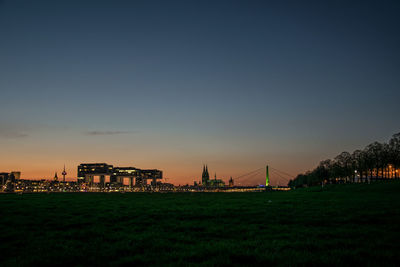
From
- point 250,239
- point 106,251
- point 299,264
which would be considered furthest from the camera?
point 250,239

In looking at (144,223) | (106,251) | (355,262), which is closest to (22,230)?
(144,223)

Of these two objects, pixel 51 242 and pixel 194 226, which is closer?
pixel 51 242

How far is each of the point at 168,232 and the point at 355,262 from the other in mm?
7885

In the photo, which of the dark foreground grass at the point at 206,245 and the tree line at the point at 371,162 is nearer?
the dark foreground grass at the point at 206,245

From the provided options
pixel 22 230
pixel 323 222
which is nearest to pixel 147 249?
pixel 22 230

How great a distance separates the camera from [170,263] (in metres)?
8.35

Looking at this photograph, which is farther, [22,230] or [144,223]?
[144,223]

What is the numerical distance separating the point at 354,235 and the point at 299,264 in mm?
5298

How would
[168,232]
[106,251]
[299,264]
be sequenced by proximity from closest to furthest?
[299,264] < [106,251] < [168,232]

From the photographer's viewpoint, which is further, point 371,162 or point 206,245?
point 371,162

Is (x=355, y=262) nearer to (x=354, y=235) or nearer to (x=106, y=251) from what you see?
(x=354, y=235)

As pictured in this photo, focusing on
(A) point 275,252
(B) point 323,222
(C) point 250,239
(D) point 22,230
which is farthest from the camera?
(B) point 323,222

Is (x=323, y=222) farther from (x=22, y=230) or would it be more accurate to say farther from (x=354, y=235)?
(x=22, y=230)

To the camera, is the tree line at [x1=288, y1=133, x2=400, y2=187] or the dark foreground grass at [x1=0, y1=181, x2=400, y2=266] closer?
the dark foreground grass at [x1=0, y1=181, x2=400, y2=266]
